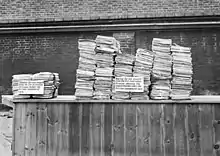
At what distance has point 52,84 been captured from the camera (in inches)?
152

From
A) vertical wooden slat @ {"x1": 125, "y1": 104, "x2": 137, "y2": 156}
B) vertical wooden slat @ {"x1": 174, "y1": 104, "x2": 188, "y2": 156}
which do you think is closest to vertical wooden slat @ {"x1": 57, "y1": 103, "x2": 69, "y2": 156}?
vertical wooden slat @ {"x1": 125, "y1": 104, "x2": 137, "y2": 156}

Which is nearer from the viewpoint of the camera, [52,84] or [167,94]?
[167,94]

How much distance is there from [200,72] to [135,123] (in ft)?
18.2

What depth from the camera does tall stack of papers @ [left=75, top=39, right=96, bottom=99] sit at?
12.0 ft

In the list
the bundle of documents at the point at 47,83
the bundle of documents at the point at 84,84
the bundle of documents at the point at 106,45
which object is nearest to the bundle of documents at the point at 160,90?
the bundle of documents at the point at 106,45

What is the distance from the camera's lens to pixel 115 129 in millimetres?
3471

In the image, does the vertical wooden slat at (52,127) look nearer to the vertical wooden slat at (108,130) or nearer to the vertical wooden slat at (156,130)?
the vertical wooden slat at (108,130)

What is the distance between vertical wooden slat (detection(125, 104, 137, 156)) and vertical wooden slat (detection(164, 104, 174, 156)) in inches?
17.6

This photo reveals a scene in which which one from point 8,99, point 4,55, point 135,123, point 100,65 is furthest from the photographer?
point 4,55

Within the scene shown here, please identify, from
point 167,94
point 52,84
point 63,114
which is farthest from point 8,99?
point 167,94

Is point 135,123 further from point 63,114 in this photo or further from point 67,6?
point 67,6

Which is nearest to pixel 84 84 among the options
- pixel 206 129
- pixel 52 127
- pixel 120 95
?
pixel 120 95

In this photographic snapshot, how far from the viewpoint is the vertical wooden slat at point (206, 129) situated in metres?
3.27

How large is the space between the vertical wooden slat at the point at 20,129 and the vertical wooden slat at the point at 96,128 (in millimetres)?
1100
